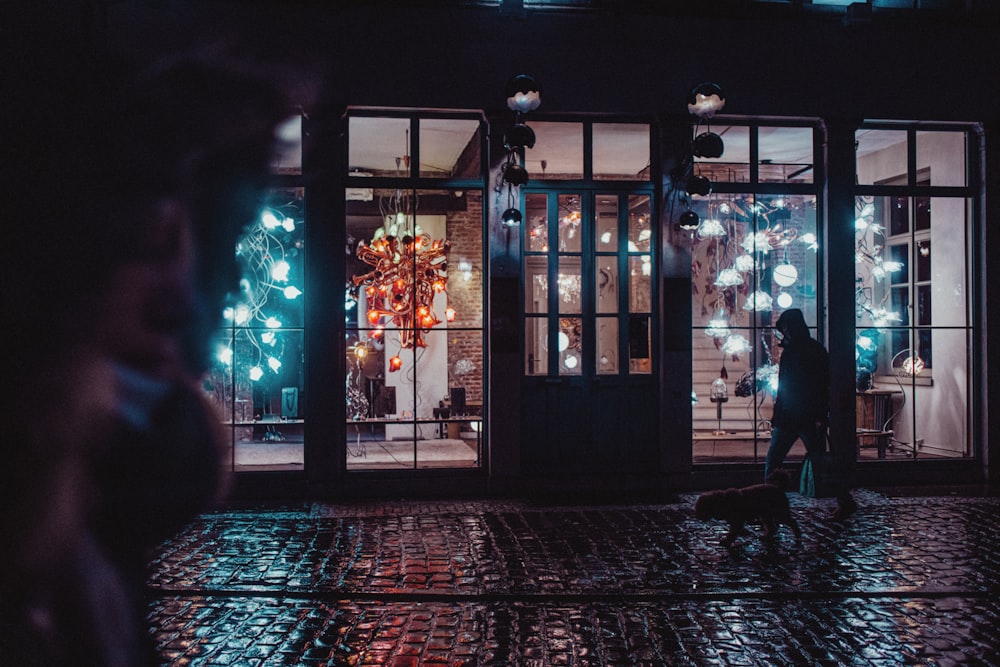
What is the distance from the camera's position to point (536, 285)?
9.63 meters

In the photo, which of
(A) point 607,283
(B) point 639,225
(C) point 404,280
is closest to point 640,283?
(A) point 607,283

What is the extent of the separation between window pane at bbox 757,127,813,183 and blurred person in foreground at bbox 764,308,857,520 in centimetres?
297

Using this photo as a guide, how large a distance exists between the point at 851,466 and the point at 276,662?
806 centimetres

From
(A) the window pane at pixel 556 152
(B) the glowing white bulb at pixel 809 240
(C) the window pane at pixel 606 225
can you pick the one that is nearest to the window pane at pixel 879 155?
(B) the glowing white bulb at pixel 809 240

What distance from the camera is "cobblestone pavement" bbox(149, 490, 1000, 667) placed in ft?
15.1

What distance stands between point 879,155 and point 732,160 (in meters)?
2.22

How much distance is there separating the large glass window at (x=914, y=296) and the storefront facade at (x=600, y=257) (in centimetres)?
3

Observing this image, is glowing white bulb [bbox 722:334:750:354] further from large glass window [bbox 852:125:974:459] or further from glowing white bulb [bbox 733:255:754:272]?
large glass window [bbox 852:125:974:459]

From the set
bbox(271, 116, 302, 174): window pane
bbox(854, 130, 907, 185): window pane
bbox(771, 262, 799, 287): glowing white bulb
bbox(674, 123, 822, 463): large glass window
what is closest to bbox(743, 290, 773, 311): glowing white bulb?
bbox(674, 123, 822, 463): large glass window

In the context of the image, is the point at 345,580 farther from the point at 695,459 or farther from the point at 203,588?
the point at 695,459

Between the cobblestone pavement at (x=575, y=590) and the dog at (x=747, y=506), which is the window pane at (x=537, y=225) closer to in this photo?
the cobblestone pavement at (x=575, y=590)

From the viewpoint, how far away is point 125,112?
4.31 feet

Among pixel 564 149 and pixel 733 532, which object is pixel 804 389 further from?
pixel 564 149

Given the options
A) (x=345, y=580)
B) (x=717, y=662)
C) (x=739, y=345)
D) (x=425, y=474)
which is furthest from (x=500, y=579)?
(x=739, y=345)
